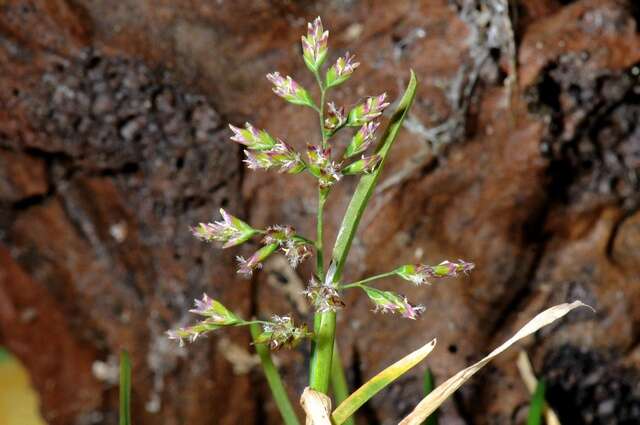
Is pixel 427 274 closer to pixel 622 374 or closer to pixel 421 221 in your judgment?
pixel 421 221

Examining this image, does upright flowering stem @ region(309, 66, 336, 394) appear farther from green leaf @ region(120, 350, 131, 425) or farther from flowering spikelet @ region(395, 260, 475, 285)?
green leaf @ region(120, 350, 131, 425)

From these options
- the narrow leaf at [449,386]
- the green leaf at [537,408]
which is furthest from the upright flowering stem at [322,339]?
the green leaf at [537,408]

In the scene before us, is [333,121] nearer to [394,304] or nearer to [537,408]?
[394,304]

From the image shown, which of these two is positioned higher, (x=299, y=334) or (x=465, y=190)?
(x=299, y=334)

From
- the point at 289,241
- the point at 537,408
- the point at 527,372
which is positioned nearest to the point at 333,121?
the point at 289,241

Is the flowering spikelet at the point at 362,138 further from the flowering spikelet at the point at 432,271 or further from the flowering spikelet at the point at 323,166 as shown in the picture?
the flowering spikelet at the point at 432,271

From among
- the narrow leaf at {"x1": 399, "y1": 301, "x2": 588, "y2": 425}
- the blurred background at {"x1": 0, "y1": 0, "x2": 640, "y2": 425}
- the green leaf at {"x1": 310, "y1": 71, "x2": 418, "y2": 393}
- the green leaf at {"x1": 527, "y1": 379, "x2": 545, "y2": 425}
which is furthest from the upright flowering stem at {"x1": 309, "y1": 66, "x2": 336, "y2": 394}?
the blurred background at {"x1": 0, "y1": 0, "x2": 640, "y2": 425}

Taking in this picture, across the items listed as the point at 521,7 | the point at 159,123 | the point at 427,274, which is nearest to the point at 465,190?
the point at 521,7
